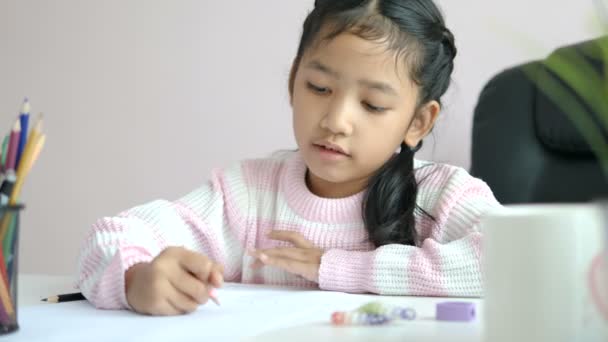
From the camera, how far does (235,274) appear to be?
1314 mm

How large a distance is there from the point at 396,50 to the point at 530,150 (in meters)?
0.50

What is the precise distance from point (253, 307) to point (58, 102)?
154 centimetres

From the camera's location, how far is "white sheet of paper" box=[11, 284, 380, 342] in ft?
2.34

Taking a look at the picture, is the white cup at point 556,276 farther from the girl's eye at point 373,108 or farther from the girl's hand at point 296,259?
the girl's eye at point 373,108

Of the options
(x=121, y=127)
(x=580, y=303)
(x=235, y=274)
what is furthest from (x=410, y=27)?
(x=121, y=127)

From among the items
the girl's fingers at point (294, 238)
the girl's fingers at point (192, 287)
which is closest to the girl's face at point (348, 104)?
the girl's fingers at point (294, 238)

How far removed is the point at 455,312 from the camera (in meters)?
0.72

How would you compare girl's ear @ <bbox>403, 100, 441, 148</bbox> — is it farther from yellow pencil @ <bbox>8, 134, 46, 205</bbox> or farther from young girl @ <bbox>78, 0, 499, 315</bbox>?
yellow pencil @ <bbox>8, 134, 46, 205</bbox>

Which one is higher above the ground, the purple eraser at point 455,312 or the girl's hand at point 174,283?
the purple eraser at point 455,312

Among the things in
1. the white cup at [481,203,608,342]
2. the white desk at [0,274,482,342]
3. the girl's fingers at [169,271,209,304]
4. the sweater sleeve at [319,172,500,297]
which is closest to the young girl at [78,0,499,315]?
the sweater sleeve at [319,172,500,297]

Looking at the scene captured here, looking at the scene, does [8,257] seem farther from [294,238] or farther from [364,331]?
[294,238]

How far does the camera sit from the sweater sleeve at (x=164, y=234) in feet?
3.05

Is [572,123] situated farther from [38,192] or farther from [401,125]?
[38,192]

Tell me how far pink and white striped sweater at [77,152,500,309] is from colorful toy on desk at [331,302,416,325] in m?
0.30
